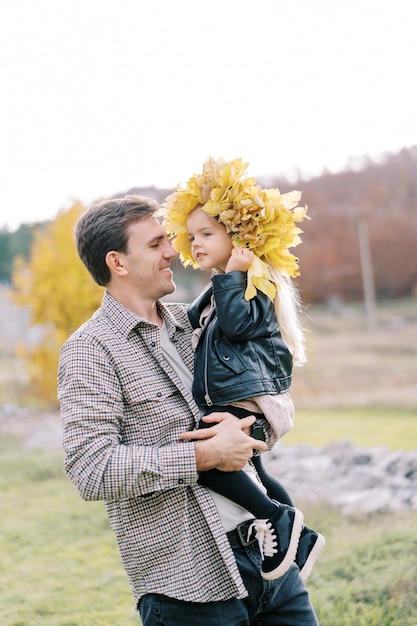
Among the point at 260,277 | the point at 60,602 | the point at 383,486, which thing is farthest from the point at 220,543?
the point at 383,486

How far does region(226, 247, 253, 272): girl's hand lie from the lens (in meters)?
2.22

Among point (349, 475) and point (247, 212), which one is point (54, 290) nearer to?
point (349, 475)

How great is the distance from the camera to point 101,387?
6.40ft

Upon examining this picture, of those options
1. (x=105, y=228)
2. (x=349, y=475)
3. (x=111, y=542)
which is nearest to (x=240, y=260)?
(x=105, y=228)

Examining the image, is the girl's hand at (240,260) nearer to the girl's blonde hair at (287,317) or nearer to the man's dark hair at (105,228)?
the girl's blonde hair at (287,317)

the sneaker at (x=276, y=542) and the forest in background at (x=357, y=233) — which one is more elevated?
the sneaker at (x=276, y=542)

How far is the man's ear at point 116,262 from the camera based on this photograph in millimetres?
2225

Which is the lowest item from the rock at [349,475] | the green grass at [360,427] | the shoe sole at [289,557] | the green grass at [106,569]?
the green grass at [360,427]

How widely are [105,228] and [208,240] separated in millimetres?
306

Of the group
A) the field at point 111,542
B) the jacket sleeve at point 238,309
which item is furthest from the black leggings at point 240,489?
the field at point 111,542

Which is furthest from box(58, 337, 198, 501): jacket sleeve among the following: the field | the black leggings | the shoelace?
the field

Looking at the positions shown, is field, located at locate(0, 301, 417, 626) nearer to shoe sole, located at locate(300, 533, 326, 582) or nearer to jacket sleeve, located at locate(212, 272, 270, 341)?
jacket sleeve, located at locate(212, 272, 270, 341)

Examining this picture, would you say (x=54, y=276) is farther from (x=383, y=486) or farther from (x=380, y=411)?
(x=383, y=486)

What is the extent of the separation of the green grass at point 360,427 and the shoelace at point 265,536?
18.8 feet
